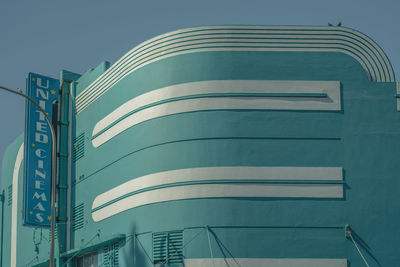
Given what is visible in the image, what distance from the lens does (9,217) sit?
45500 millimetres

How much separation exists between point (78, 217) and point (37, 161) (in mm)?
3705

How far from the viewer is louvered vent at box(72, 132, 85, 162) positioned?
116 ft

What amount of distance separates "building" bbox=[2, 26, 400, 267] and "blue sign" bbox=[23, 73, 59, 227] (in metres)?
5.16

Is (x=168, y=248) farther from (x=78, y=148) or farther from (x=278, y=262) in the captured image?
(x=78, y=148)

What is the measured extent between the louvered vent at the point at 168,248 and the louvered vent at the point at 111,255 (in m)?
3.14

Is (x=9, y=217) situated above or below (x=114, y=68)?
below

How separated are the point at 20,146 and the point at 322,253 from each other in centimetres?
2408

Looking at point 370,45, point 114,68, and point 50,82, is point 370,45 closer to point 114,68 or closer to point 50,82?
point 114,68

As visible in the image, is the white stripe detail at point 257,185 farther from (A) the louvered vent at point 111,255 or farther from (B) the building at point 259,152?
(A) the louvered vent at point 111,255

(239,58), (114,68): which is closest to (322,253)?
(239,58)

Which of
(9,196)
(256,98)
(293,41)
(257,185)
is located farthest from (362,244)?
(9,196)

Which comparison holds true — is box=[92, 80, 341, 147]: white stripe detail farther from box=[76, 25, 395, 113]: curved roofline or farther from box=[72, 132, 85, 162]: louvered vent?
box=[72, 132, 85, 162]: louvered vent

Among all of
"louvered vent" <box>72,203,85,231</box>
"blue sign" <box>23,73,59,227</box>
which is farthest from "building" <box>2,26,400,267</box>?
"blue sign" <box>23,73,59,227</box>

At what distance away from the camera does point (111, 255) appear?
102ft
